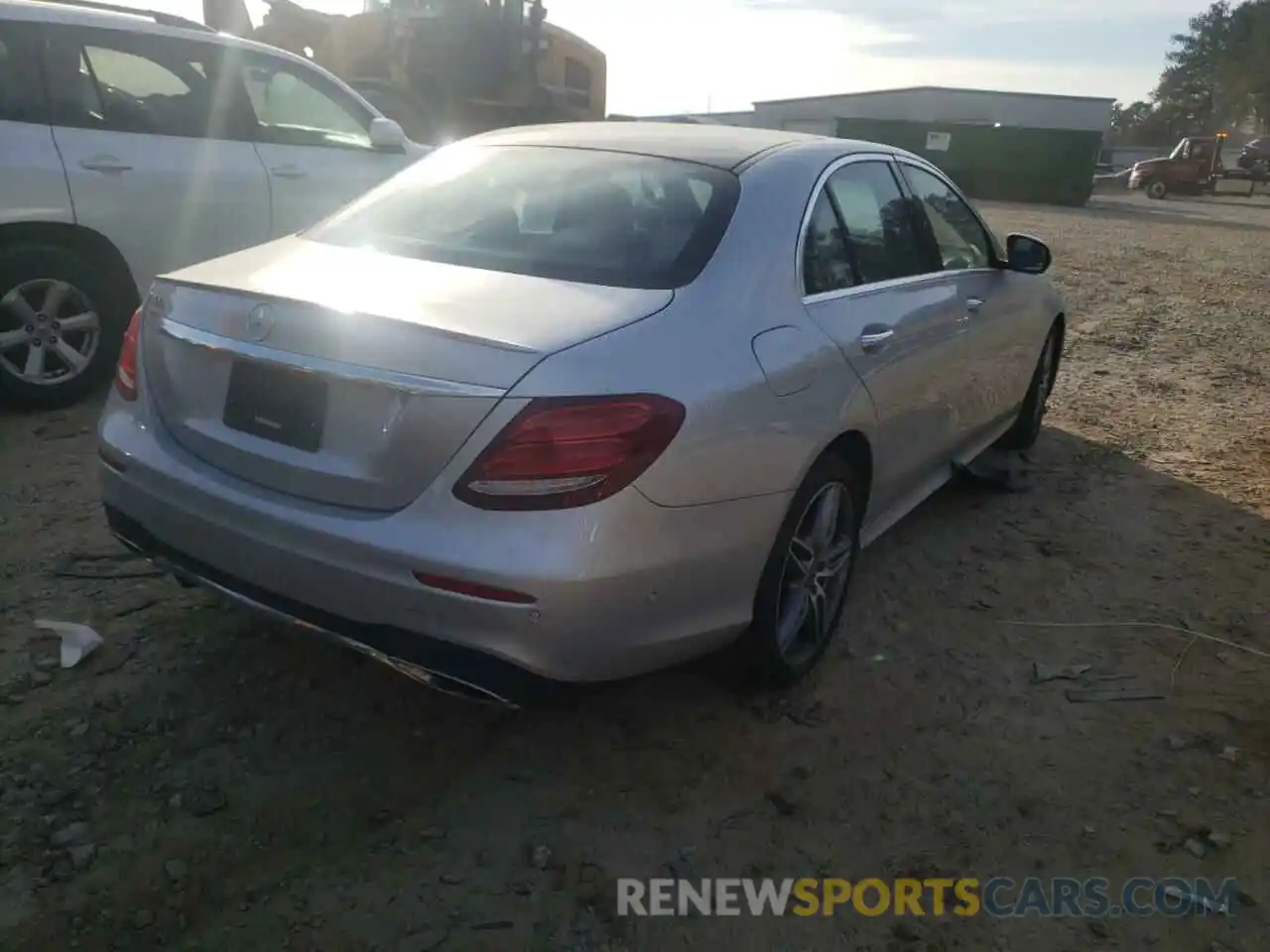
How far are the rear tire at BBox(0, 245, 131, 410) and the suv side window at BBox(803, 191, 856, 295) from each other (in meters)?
3.70

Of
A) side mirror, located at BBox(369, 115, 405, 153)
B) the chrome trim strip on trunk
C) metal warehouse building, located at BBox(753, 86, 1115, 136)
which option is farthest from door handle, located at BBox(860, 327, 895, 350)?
metal warehouse building, located at BBox(753, 86, 1115, 136)

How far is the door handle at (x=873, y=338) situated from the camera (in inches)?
131

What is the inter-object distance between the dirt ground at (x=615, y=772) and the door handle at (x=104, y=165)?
5.36ft

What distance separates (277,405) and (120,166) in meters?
3.48

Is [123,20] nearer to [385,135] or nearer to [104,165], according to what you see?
[104,165]

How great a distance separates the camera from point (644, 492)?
2.42 metres

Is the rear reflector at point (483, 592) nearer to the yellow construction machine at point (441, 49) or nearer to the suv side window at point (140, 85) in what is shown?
the suv side window at point (140, 85)

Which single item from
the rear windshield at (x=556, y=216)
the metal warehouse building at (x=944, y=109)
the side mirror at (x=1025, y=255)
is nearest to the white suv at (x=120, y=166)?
the rear windshield at (x=556, y=216)

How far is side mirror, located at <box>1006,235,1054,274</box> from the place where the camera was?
4879 millimetres

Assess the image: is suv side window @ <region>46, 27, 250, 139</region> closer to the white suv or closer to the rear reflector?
the white suv

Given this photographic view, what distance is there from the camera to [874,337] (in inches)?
134

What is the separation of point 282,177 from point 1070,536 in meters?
4.40

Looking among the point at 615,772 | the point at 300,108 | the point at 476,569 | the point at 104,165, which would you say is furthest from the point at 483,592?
the point at 300,108

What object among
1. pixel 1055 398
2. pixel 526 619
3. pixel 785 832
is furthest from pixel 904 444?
pixel 1055 398
